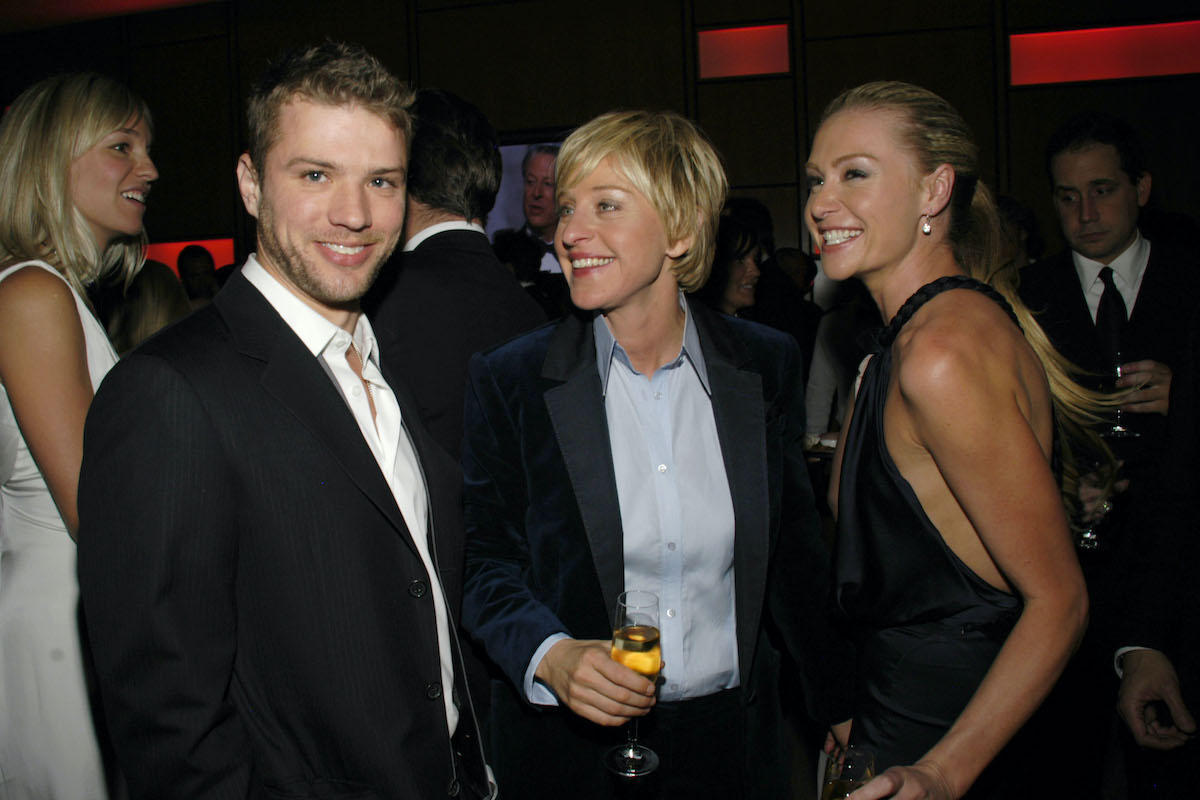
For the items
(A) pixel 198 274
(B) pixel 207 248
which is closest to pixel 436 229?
(A) pixel 198 274

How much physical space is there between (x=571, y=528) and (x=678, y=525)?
236 millimetres

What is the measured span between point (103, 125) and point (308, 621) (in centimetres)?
163

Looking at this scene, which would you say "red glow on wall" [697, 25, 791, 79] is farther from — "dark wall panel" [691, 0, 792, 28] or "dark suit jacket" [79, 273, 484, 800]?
"dark suit jacket" [79, 273, 484, 800]

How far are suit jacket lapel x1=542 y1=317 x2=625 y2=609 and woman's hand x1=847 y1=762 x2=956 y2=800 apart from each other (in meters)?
0.64

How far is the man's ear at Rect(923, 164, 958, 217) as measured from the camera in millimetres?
1672

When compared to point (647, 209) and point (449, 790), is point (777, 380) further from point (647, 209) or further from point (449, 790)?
point (449, 790)

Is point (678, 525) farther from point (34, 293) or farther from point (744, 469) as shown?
point (34, 293)

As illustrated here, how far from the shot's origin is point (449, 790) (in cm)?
137

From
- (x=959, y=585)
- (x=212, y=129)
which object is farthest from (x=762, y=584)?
(x=212, y=129)

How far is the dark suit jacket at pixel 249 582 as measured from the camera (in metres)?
1.10

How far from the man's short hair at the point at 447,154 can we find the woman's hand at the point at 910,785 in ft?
5.92

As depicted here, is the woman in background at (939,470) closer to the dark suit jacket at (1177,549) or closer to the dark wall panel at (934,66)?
the dark suit jacket at (1177,549)

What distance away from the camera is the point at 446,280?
2.25 meters

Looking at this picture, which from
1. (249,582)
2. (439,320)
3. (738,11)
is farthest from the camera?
(738,11)
